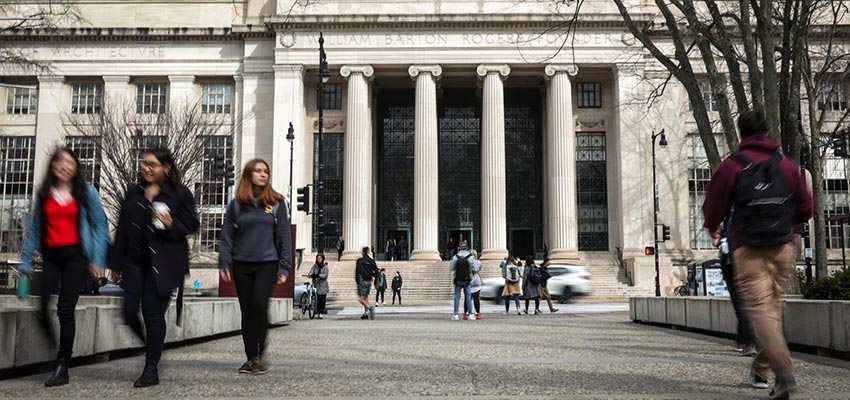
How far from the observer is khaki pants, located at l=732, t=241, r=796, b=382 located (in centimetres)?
507

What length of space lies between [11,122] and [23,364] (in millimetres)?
44639

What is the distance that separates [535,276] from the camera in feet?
75.5

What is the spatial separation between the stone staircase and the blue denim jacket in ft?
94.2

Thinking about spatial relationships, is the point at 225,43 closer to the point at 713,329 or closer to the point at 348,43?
the point at 348,43

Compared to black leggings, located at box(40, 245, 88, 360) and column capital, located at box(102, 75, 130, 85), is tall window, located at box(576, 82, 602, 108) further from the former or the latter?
black leggings, located at box(40, 245, 88, 360)

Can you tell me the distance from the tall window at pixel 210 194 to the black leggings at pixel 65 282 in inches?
1108

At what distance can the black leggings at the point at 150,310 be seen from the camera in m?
5.80

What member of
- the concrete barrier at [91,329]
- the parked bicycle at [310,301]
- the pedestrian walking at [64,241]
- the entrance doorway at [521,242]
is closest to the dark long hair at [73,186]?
the pedestrian walking at [64,241]

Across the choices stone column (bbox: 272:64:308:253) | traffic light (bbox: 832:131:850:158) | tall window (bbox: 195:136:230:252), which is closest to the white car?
traffic light (bbox: 832:131:850:158)

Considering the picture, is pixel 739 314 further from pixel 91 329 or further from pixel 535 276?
pixel 535 276

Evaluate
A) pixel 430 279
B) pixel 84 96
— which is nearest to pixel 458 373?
pixel 430 279

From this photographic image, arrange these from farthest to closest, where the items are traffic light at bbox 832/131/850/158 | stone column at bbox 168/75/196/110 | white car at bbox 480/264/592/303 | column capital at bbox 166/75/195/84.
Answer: column capital at bbox 166/75/195/84
stone column at bbox 168/75/196/110
white car at bbox 480/264/592/303
traffic light at bbox 832/131/850/158

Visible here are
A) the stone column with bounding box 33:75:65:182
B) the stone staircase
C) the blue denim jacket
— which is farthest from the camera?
the stone column with bounding box 33:75:65:182

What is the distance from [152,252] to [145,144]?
2838 centimetres
